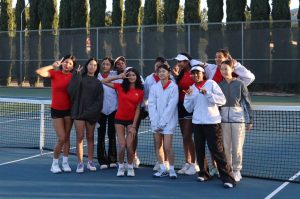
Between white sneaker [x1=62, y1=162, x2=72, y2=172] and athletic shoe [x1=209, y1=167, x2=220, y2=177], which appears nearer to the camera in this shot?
athletic shoe [x1=209, y1=167, x2=220, y2=177]

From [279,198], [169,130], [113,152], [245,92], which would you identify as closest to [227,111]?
[245,92]

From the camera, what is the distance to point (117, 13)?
27.0 m

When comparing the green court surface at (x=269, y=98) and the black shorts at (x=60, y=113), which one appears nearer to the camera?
the black shorts at (x=60, y=113)

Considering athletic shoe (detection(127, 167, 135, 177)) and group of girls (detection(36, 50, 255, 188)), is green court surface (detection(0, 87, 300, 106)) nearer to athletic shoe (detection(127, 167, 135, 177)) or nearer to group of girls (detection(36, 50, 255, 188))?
group of girls (detection(36, 50, 255, 188))

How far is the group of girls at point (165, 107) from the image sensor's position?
668 cm

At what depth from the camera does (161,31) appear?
75.9ft

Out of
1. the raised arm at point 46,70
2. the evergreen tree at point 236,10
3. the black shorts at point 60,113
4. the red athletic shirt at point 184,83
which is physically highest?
the evergreen tree at point 236,10

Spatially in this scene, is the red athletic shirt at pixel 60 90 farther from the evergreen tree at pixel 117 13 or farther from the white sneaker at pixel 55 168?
the evergreen tree at pixel 117 13

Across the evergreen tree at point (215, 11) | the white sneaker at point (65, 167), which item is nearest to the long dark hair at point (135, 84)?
the white sneaker at point (65, 167)

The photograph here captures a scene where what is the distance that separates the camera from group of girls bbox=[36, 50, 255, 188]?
263 inches

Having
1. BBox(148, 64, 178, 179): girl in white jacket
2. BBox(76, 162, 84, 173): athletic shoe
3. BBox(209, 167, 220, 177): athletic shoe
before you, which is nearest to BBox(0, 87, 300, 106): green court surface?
BBox(209, 167, 220, 177): athletic shoe

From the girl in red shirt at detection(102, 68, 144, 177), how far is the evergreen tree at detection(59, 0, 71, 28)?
21960 millimetres

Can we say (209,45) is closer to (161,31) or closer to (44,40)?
(161,31)

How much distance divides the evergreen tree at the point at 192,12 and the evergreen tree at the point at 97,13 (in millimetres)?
4788
